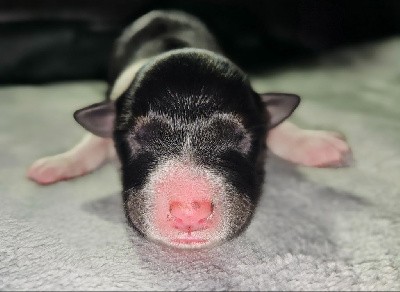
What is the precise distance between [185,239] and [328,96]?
46.6 inches

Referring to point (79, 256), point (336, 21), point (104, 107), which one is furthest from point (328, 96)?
point (79, 256)

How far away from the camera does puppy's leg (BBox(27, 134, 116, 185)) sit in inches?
64.1

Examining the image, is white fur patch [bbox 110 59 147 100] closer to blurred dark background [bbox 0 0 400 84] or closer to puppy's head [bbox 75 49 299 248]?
puppy's head [bbox 75 49 299 248]

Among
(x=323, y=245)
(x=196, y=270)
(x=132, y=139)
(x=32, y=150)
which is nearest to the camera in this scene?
(x=196, y=270)

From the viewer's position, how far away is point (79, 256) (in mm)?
1274

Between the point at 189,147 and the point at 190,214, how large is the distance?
7.4 inches

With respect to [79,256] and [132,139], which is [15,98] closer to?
[132,139]

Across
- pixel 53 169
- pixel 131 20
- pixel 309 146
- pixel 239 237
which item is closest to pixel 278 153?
pixel 309 146

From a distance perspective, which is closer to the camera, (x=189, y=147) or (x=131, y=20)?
(x=189, y=147)

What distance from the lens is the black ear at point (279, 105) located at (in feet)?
5.51

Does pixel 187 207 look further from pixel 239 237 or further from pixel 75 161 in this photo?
pixel 75 161

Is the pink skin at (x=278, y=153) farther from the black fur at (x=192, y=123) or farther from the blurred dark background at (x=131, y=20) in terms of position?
the blurred dark background at (x=131, y=20)

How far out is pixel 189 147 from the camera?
52.1 inches

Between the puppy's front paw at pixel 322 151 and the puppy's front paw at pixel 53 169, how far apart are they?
610mm
